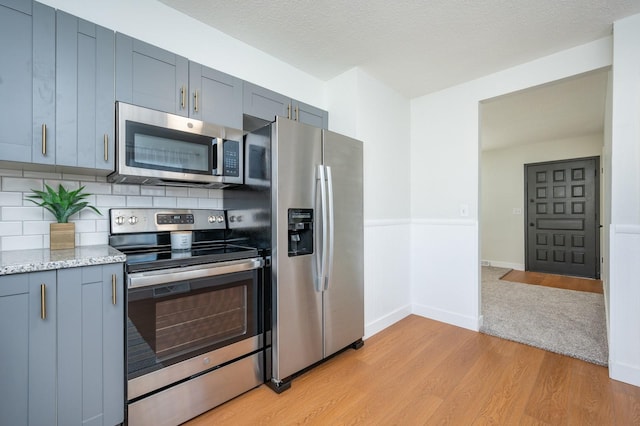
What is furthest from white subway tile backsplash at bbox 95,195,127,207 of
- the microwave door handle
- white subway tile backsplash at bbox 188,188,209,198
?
the microwave door handle

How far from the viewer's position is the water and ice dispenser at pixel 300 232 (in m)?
2.03

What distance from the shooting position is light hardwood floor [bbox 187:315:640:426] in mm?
1667

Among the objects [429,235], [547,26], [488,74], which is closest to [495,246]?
[429,235]

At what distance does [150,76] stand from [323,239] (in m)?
1.51

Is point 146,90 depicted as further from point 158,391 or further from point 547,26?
point 547,26

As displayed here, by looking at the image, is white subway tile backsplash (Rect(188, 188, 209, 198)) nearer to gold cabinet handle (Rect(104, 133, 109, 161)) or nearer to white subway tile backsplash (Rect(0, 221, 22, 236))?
gold cabinet handle (Rect(104, 133, 109, 161))

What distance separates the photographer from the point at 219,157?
2010 millimetres

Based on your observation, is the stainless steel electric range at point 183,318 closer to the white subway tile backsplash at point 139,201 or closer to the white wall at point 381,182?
the white subway tile backsplash at point 139,201

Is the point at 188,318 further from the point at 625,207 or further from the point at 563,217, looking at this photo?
the point at 563,217

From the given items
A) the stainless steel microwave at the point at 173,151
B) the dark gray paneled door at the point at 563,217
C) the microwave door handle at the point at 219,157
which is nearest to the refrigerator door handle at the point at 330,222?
the stainless steel microwave at the point at 173,151

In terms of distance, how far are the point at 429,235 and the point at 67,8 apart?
11.2 feet

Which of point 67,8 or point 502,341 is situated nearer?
point 67,8

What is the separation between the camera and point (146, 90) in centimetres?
171

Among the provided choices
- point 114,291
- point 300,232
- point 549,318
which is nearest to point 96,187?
point 114,291
